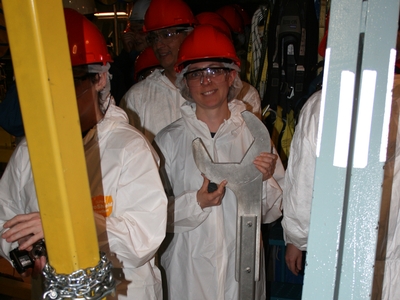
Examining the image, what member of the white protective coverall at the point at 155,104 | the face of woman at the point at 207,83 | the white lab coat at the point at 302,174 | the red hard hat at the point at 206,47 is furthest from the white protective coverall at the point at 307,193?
the white protective coverall at the point at 155,104

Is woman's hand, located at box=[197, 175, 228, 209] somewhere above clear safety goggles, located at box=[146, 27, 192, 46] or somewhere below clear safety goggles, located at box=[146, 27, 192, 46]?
below

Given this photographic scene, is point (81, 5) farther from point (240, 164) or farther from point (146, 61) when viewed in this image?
point (240, 164)

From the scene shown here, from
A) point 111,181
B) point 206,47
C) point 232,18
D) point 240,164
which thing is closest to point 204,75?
point 206,47

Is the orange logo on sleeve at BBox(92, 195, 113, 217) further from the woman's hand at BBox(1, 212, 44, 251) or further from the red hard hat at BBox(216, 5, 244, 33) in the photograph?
the red hard hat at BBox(216, 5, 244, 33)

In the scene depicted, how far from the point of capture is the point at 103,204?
1.57 meters

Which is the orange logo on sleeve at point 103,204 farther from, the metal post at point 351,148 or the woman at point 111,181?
the metal post at point 351,148

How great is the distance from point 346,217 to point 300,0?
10.9ft

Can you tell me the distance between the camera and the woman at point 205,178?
209 centimetres

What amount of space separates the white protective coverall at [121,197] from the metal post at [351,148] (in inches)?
30.7

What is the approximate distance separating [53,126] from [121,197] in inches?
34.7

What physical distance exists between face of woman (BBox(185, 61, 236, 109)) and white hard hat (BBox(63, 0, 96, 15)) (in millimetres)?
865

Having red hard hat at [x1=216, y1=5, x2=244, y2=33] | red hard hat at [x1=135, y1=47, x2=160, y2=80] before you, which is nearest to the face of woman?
red hard hat at [x1=135, y1=47, x2=160, y2=80]

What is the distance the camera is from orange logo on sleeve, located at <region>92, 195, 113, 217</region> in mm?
1564

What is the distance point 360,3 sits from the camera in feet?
2.47
